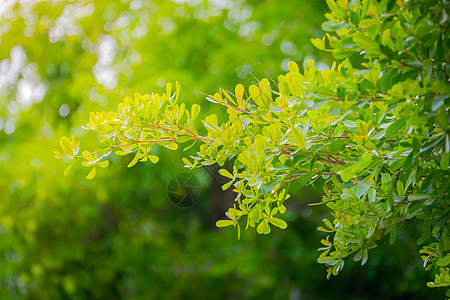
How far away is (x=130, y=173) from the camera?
362cm

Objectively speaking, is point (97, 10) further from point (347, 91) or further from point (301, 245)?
point (347, 91)

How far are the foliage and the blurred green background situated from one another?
7.15ft

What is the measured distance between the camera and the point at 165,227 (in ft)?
14.8

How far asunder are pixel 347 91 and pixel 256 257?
3.36 m

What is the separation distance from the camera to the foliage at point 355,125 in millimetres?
679

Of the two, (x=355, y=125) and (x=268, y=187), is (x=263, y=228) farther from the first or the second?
(x=355, y=125)

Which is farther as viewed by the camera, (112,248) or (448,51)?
(112,248)

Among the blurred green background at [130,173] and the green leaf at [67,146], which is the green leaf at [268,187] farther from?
the blurred green background at [130,173]

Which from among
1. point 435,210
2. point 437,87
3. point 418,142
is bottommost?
point 435,210

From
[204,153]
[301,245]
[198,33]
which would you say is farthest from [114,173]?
[204,153]

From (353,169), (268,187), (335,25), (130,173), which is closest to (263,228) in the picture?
(268,187)

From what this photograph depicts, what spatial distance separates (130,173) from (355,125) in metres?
2.94

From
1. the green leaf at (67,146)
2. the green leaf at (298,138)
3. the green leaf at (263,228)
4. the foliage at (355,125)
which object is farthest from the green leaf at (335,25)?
the green leaf at (67,146)

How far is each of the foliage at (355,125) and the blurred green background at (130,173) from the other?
218 cm
